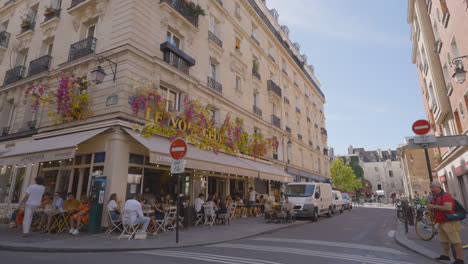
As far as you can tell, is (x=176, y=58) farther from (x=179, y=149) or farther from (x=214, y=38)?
(x=179, y=149)

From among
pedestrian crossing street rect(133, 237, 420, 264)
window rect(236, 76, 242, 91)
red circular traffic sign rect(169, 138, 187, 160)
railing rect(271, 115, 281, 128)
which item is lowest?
pedestrian crossing street rect(133, 237, 420, 264)

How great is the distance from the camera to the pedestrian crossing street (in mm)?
5066

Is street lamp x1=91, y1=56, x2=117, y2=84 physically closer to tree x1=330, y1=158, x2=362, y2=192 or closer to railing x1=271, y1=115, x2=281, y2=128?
railing x1=271, y1=115, x2=281, y2=128

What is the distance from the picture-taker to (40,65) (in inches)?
520

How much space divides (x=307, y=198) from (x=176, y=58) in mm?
9795

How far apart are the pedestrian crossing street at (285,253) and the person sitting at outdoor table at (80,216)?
3.85 metres

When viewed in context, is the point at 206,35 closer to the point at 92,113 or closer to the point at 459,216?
the point at 92,113

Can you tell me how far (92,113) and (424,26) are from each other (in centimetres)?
2151

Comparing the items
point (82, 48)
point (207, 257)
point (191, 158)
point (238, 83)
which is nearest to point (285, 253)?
point (207, 257)

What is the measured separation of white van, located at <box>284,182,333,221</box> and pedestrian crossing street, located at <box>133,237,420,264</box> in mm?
6336

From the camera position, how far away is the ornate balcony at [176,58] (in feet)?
39.1

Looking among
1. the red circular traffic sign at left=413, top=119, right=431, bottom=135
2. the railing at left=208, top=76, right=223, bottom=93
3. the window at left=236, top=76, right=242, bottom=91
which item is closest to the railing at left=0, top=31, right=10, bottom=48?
the railing at left=208, top=76, right=223, bottom=93

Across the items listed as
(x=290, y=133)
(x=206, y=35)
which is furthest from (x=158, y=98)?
(x=290, y=133)

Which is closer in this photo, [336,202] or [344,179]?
[336,202]
